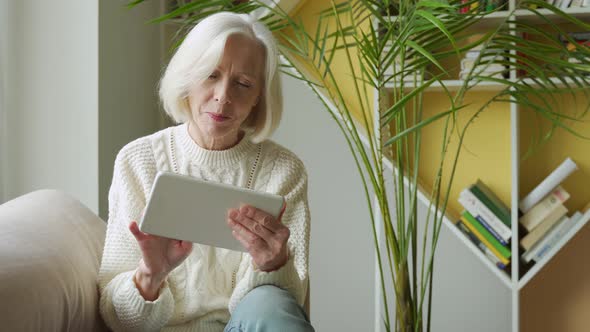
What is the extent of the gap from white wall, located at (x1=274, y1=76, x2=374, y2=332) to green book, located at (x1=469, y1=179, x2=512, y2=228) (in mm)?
436

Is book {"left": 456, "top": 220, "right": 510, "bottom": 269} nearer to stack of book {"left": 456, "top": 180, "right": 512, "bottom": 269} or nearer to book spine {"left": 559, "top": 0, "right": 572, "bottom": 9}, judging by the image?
stack of book {"left": 456, "top": 180, "right": 512, "bottom": 269}

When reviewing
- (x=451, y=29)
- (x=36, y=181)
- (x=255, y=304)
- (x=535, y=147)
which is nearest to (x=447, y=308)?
(x=535, y=147)

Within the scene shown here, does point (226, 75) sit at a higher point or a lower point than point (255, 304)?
higher

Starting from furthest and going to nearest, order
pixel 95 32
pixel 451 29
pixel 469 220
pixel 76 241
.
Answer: pixel 469 220 → pixel 95 32 → pixel 451 29 → pixel 76 241

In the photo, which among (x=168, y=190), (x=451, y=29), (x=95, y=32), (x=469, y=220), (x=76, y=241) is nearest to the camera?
(x=168, y=190)

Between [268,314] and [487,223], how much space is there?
1.76 metres

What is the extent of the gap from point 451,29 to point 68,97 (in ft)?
4.38

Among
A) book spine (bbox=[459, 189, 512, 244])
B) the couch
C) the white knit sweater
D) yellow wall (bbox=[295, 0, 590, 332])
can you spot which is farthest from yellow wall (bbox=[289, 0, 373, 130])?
the couch

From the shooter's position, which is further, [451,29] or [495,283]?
[495,283]

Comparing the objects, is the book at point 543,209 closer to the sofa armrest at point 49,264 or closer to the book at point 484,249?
the book at point 484,249

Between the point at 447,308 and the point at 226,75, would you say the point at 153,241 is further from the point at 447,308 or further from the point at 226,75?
the point at 447,308

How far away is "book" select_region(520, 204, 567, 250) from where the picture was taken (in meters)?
2.95

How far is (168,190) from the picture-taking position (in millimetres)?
1413

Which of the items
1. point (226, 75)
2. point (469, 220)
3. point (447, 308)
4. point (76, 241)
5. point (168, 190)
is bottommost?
point (447, 308)
